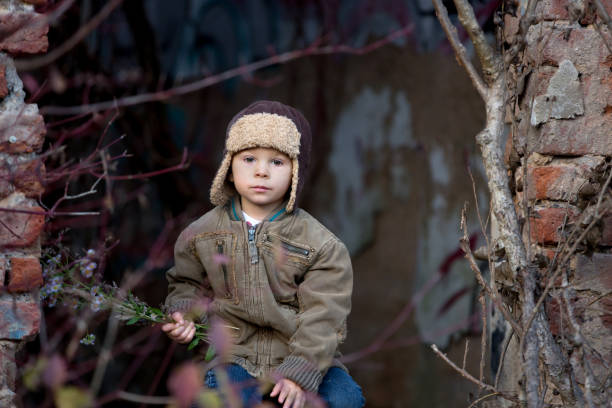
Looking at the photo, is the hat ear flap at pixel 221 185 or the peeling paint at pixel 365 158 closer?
the hat ear flap at pixel 221 185

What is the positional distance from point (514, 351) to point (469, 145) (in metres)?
1.88

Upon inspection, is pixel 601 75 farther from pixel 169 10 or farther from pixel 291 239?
pixel 169 10

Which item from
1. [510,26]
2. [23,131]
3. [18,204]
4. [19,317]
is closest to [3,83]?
[23,131]

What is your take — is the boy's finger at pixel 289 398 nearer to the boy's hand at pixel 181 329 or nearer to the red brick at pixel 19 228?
the boy's hand at pixel 181 329

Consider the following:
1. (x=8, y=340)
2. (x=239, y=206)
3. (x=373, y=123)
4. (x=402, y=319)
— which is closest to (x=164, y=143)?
(x=373, y=123)

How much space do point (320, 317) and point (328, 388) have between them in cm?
20

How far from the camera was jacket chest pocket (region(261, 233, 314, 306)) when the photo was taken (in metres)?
2.04

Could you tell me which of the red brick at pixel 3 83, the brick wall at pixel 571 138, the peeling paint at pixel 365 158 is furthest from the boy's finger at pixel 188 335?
the peeling paint at pixel 365 158

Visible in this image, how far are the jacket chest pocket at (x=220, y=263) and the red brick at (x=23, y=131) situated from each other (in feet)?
1.68

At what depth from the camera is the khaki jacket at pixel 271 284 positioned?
1.99 meters

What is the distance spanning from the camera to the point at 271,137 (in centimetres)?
201

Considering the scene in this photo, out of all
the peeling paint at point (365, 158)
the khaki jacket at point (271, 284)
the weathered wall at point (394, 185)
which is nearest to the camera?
the khaki jacket at point (271, 284)

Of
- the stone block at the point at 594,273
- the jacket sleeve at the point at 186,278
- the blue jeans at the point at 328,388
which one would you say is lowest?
the blue jeans at the point at 328,388

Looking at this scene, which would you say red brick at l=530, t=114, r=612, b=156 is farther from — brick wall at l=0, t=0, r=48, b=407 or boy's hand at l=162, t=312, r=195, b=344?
brick wall at l=0, t=0, r=48, b=407
